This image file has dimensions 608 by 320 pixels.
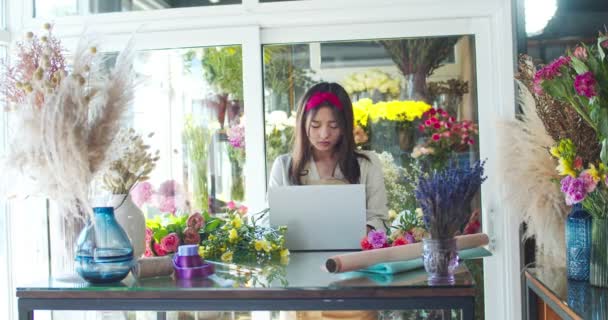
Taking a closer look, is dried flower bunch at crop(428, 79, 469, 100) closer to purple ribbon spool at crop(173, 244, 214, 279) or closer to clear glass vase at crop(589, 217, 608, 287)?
clear glass vase at crop(589, 217, 608, 287)

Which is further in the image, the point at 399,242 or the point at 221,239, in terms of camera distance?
the point at 221,239

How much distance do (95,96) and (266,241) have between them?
71 centimetres

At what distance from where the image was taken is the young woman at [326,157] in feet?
10.8

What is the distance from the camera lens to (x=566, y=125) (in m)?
2.31

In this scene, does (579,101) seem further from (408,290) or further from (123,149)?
(123,149)

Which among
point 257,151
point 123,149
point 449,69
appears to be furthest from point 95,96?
point 449,69

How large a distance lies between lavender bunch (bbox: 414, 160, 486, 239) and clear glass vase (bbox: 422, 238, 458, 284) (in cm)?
2

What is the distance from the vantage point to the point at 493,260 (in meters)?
3.55

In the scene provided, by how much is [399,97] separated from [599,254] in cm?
173

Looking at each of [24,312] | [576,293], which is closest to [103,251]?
[24,312]

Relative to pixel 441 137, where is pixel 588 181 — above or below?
below

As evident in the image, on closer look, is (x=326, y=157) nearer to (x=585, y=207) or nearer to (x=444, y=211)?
(x=585, y=207)

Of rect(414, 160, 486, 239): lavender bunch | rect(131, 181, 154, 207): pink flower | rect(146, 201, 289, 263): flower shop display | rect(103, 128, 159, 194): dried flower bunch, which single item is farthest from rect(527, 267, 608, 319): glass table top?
rect(131, 181, 154, 207): pink flower

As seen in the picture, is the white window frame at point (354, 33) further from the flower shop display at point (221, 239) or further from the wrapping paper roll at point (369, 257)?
the wrapping paper roll at point (369, 257)
